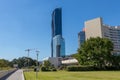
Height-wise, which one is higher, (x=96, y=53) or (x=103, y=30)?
(x=103, y=30)

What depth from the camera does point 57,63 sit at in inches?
6885

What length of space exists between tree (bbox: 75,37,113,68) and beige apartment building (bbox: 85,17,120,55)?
6819 centimetres

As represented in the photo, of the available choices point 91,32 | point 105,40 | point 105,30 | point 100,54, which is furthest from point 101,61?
point 91,32

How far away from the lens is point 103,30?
511ft

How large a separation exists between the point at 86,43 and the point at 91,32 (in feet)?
274

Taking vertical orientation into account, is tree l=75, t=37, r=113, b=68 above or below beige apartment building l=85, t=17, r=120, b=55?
below

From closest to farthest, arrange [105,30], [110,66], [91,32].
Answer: [110,66] < [105,30] < [91,32]

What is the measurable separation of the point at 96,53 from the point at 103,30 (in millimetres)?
76637

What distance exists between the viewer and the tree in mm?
81875

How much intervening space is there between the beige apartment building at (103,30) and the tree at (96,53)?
68.2 metres

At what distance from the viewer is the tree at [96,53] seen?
8188cm

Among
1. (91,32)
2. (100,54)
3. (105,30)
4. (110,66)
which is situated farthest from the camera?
(91,32)

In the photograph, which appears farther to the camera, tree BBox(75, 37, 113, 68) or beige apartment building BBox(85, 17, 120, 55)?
beige apartment building BBox(85, 17, 120, 55)

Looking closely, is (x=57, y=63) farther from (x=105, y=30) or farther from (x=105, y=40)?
(x=105, y=40)
